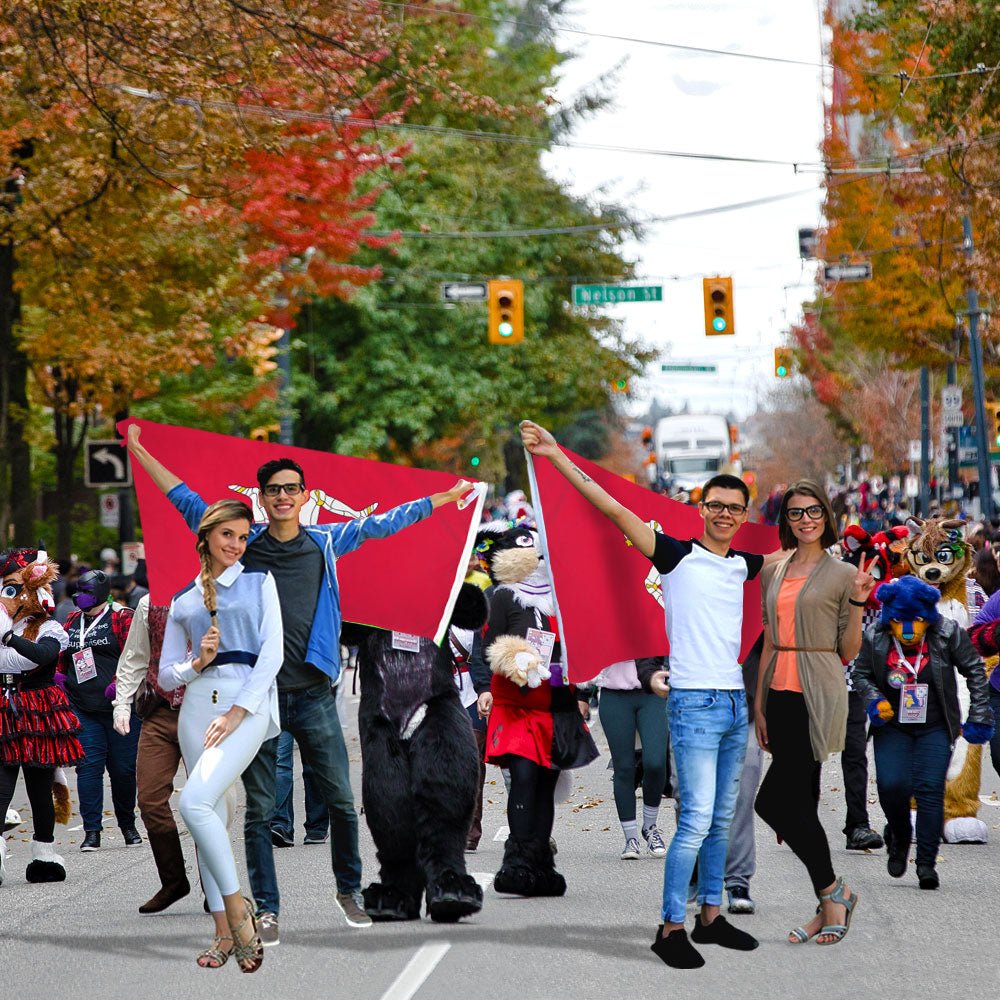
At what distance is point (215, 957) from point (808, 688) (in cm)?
277

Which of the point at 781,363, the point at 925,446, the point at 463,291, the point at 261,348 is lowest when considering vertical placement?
the point at 925,446

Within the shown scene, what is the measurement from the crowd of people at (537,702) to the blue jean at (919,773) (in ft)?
0.04

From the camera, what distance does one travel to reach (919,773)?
9.54 m

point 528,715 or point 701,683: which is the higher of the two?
point 701,683

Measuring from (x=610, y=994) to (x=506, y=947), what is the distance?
97 cm

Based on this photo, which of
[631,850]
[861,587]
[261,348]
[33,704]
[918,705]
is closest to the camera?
[861,587]

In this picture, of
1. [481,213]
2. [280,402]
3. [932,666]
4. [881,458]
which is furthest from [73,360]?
[881,458]

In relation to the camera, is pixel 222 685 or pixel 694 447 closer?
pixel 222 685

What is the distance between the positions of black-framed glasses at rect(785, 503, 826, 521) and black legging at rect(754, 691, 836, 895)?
0.80m

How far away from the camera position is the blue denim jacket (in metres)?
8.16

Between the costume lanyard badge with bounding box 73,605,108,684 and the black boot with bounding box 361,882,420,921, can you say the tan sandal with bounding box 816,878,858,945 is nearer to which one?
the black boot with bounding box 361,882,420,921

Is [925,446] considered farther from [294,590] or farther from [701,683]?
[294,590]

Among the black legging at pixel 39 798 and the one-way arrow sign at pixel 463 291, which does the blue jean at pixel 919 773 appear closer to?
the black legging at pixel 39 798

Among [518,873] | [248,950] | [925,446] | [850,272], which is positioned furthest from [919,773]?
[925,446]
